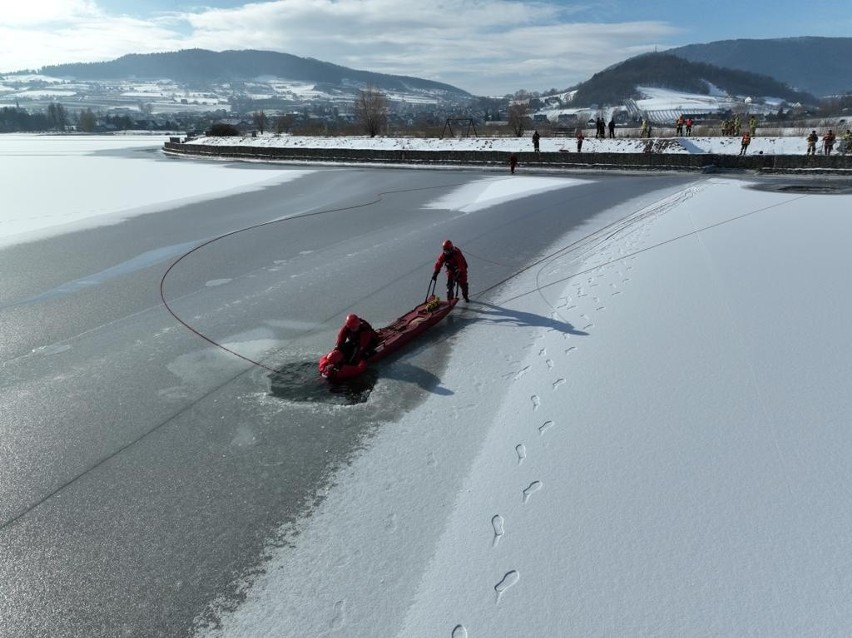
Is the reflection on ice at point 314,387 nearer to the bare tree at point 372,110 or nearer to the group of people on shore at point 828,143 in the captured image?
the group of people on shore at point 828,143

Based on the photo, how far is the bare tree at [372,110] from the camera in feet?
156

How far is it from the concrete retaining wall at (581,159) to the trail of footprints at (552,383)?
1809 cm

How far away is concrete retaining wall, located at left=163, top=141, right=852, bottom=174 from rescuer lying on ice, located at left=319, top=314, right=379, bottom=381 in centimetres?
2362

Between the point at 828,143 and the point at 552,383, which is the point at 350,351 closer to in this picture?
the point at 552,383

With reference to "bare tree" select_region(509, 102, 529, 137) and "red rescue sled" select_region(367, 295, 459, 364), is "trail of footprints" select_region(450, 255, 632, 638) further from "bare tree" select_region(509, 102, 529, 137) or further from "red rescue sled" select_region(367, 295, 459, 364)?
"bare tree" select_region(509, 102, 529, 137)

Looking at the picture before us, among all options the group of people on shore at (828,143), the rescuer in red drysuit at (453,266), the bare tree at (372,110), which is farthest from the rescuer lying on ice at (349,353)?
the bare tree at (372,110)

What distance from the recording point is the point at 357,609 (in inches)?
137

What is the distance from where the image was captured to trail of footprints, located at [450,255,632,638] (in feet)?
11.8

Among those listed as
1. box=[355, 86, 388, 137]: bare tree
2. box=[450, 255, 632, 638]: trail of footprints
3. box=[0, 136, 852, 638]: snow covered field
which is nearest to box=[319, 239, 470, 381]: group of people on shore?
box=[0, 136, 852, 638]: snow covered field

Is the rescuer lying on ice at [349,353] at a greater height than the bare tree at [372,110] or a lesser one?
lesser

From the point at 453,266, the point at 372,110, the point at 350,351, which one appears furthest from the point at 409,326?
the point at 372,110

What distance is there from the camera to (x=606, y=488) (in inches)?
174

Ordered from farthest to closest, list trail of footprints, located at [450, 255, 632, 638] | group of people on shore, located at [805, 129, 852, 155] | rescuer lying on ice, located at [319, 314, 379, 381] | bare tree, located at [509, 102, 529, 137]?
bare tree, located at [509, 102, 529, 137] < group of people on shore, located at [805, 129, 852, 155] < rescuer lying on ice, located at [319, 314, 379, 381] < trail of footprints, located at [450, 255, 632, 638]

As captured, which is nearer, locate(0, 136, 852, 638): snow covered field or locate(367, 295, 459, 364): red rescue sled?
locate(0, 136, 852, 638): snow covered field
